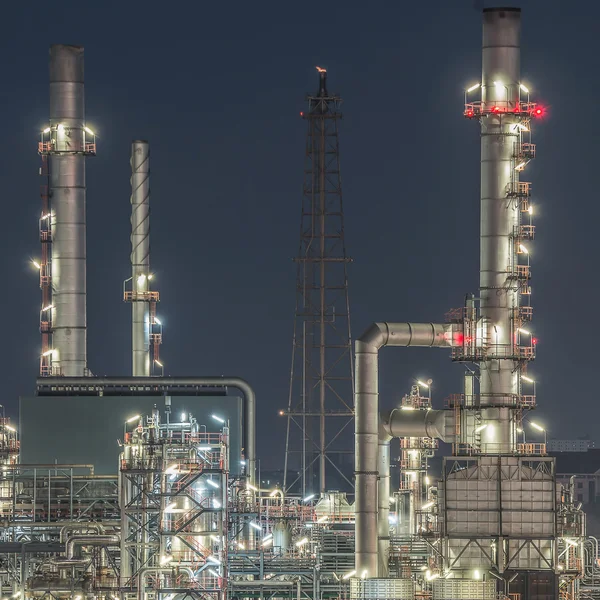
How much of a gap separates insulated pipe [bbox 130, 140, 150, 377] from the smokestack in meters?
4.02

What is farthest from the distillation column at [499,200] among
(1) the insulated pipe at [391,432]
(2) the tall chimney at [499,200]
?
(1) the insulated pipe at [391,432]

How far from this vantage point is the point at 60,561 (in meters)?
56.6

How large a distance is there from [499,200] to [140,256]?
25.7 metres

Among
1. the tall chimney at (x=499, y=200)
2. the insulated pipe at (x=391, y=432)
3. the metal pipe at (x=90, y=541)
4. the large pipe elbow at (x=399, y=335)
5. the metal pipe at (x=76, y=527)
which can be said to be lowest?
the metal pipe at (x=90, y=541)

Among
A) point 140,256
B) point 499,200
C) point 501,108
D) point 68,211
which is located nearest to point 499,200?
point 499,200

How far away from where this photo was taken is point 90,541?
191ft

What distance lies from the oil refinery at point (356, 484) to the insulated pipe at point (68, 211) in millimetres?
1122

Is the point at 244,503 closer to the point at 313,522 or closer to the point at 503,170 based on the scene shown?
the point at 313,522

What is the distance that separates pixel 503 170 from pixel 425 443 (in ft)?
59.7

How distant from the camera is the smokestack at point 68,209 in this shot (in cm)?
7494

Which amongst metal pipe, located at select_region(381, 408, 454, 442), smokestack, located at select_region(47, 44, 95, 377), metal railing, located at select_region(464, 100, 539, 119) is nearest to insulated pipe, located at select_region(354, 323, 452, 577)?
metal pipe, located at select_region(381, 408, 454, 442)

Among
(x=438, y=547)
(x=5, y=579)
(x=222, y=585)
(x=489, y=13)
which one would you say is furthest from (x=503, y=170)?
(x=5, y=579)

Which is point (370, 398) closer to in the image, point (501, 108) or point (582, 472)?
point (501, 108)

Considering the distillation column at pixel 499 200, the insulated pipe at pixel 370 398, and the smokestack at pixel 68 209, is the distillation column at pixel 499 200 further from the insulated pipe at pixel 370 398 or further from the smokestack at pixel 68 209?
the smokestack at pixel 68 209
